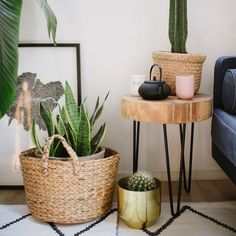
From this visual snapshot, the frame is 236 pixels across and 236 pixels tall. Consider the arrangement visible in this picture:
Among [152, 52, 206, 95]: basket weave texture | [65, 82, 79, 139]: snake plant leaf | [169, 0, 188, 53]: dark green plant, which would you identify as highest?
[169, 0, 188, 53]: dark green plant

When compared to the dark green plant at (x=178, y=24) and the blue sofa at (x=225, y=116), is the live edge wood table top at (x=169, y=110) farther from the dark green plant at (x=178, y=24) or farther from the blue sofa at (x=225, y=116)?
the dark green plant at (x=178, y=24)

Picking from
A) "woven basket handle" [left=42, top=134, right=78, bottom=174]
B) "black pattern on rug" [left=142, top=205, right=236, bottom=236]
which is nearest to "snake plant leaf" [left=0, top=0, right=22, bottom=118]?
"woven basket handle" [left=42, top=134, right=78, bottom=174]

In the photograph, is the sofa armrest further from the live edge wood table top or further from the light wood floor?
the light wood floor

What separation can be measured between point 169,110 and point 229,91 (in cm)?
33

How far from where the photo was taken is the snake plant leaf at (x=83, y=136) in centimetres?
170

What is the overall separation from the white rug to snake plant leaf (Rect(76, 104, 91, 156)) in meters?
0.33

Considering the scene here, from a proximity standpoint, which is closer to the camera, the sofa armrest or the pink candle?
the pink candle

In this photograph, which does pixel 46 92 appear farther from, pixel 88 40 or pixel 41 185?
pixel 41 185

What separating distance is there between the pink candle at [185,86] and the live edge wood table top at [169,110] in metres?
0.03

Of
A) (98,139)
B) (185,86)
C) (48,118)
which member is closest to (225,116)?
(185,86)

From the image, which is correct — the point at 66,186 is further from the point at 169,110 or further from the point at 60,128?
the point at 169,110

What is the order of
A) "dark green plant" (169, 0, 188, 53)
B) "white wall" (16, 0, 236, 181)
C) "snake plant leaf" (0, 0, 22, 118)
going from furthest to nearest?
"white wall" (16, 0, 236, 181) → "dark green plant" (169, 0, 188, 53) → "snake plant leaf" (0, 0, 22, 118)

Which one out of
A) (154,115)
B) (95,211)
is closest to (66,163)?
(95,211)

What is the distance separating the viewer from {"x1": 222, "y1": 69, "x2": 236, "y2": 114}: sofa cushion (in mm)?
1708
